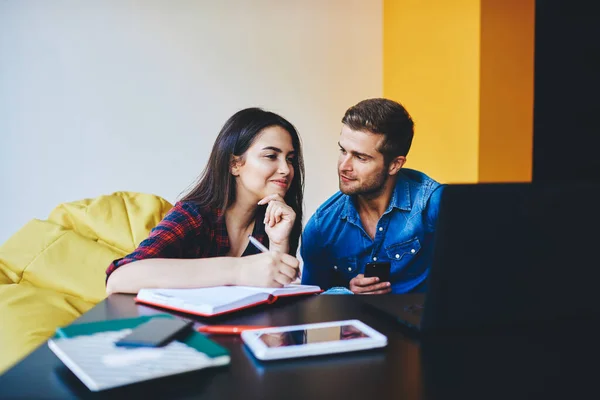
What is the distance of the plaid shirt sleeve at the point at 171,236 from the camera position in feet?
3.80

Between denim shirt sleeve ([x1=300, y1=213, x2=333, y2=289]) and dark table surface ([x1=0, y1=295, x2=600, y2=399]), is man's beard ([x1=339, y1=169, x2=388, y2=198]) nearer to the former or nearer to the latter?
denim shirt sleeve ([x1=300, y1=213, x2=333, y2=289])

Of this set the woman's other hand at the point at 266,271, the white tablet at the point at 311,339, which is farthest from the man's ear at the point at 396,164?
the white tablet at the point at 311,339

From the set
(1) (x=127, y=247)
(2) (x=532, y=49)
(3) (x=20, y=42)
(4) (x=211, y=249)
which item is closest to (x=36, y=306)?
Result: (1) (x=127, y=247)

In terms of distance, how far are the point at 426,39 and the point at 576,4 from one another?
698 mm

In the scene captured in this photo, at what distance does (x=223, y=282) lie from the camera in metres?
0.99

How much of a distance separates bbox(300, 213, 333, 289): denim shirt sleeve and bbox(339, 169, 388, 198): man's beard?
165 millimetres

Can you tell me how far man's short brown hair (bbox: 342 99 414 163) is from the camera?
175cm

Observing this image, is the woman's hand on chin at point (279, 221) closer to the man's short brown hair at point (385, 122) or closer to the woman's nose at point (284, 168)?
the woman's nose at point (284, 168)

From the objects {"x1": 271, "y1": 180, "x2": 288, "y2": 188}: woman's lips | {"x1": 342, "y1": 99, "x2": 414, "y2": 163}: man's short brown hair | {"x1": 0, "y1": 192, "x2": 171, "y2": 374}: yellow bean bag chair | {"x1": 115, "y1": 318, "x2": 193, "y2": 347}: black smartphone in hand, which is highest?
{"x1": 342, "y1": 99, "x2": 414, "y2": 163}: man's short brown hair

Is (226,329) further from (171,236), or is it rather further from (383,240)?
(383,240)

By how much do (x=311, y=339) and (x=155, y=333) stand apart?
0.64 ft

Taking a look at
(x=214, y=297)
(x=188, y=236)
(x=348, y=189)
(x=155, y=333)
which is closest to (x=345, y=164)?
(x=348, y=189)

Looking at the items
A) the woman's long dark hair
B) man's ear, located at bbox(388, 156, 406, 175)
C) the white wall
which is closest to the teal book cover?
the woman's long dark hair

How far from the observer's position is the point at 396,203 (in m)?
1.67
